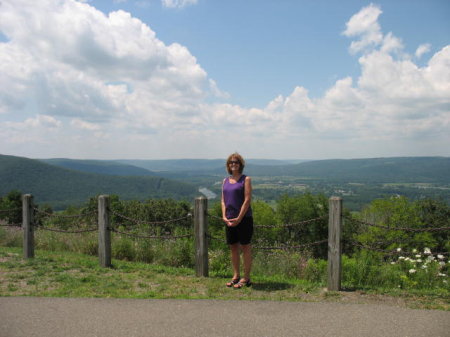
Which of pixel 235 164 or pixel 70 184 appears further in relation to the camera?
pixel 70 184

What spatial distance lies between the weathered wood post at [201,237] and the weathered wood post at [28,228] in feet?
14.2

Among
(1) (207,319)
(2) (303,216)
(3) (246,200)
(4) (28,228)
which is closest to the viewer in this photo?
(1) (207,319)

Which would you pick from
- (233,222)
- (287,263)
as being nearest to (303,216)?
(287,263)

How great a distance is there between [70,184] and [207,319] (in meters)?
165

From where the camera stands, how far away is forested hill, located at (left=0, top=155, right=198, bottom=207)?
13832 cm

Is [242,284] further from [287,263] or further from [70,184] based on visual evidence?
[70,184]

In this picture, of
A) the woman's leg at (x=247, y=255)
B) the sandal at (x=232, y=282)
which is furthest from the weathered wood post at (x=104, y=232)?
the woman's leg at (x=247, y=255)

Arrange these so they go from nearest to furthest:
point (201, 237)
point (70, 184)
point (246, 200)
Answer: point (246, 200) < point (201, 237) < point (70, 184)

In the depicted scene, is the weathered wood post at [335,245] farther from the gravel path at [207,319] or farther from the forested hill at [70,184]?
the forested hill at [70,184]

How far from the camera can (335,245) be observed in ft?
18.2

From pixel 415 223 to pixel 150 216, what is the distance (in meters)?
19.7

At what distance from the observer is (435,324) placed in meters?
4.04

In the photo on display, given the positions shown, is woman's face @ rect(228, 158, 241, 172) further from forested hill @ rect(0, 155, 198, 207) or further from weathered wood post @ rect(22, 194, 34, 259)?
forested hill @ rect(0, 155, 198, 207)

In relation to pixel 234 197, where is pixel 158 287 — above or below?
below
